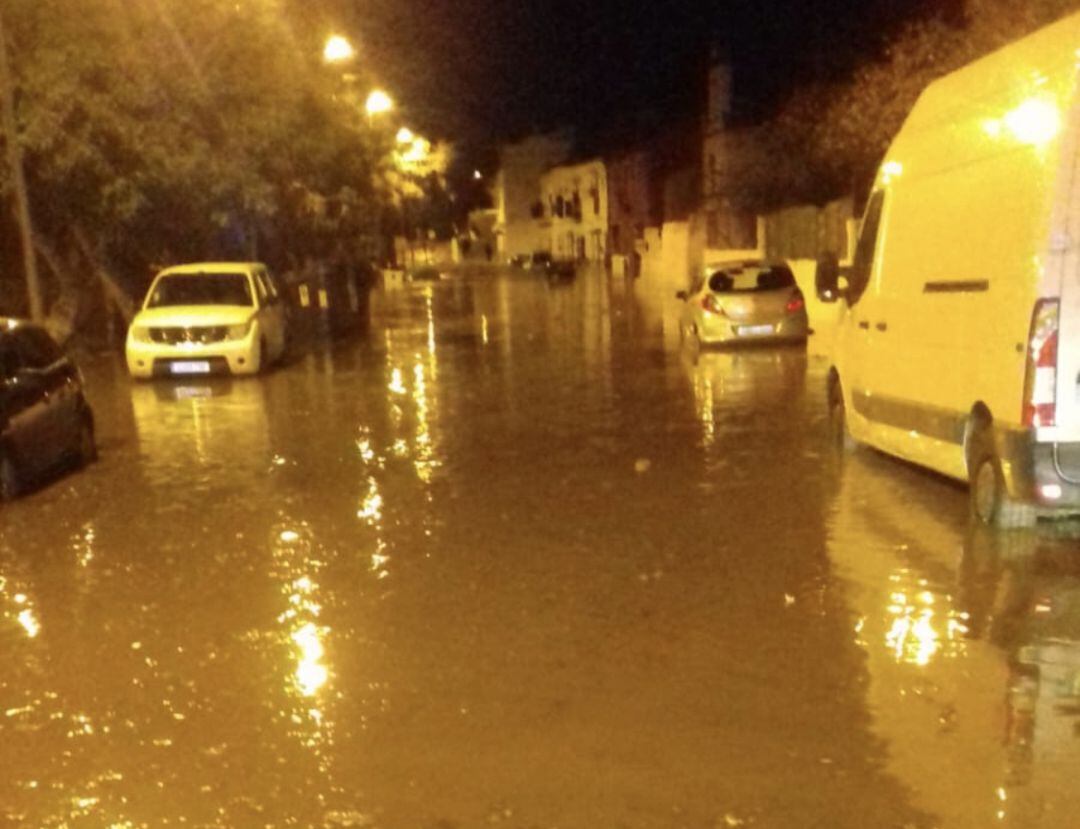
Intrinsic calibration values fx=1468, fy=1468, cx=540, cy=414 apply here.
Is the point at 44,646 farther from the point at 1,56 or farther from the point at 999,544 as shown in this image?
the point at 1,56

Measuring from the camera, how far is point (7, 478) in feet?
40.3

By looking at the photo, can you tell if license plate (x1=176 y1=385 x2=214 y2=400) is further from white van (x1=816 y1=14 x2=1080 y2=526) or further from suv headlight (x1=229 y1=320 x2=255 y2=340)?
white van (x1=816 y1=14 x2=1080 y2=526)

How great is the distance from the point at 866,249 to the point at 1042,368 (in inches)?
141

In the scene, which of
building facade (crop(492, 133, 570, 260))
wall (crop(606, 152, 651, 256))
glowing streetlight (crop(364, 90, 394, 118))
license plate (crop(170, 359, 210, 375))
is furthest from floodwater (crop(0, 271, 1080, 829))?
building facade (crop(492, 133, 570, 260))

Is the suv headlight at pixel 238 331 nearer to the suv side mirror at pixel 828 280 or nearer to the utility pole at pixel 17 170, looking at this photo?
the utility pole at pixel 17 170

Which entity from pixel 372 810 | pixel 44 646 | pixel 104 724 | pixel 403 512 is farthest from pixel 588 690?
pixel 403 512

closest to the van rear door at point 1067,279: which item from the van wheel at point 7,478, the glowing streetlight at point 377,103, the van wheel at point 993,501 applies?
the van wheel at point 993,501

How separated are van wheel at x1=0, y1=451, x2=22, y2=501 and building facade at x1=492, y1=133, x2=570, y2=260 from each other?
3910 inches

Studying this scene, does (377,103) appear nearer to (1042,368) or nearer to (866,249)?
(866,249)

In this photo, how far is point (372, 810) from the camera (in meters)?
5.46

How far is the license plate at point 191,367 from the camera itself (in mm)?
21875

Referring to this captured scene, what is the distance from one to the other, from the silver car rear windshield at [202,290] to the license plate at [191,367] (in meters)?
1.55

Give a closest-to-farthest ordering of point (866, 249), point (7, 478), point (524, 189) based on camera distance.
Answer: point (866, 249)
point (7, 478)
point (524, 189)

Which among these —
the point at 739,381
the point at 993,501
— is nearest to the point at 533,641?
the point at 993,501
